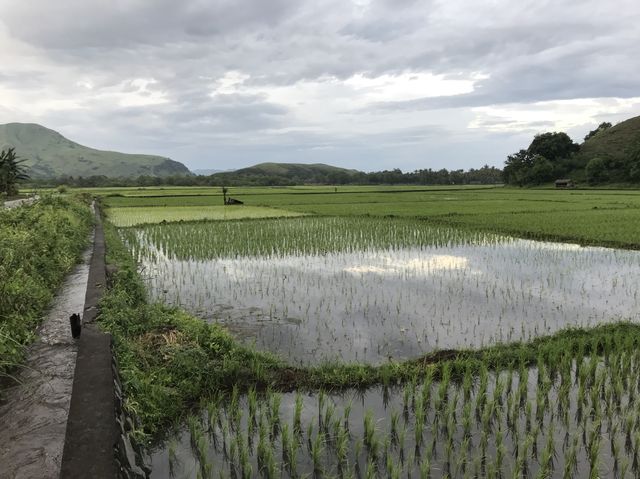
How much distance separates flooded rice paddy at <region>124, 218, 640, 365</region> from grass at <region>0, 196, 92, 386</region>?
1684 mm

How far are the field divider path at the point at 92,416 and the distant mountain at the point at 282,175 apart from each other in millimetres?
80925

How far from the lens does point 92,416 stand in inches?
119

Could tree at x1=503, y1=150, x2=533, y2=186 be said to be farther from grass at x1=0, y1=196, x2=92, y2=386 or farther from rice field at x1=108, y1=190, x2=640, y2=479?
grass at x1=0, y1=196, x2=92, y2=386

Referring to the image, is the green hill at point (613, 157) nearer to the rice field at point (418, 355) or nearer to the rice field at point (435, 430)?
the rice field at point (418, 355)

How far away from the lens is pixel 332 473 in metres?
3.10

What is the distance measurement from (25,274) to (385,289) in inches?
225

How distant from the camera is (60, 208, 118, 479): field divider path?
2.54 metres

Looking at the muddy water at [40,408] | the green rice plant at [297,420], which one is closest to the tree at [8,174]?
the muddy water at [40,408]

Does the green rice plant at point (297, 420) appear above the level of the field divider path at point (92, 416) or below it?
below

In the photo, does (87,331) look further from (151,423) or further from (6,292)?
(151,423)

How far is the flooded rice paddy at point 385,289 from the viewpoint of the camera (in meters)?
5.74

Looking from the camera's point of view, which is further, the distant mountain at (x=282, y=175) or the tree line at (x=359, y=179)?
the distant mountain at (x=282, y=175)

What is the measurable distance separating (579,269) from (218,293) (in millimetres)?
7797

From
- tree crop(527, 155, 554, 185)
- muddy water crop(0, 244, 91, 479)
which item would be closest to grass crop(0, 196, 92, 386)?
muddy water crop(0, 244, 91, 479)
